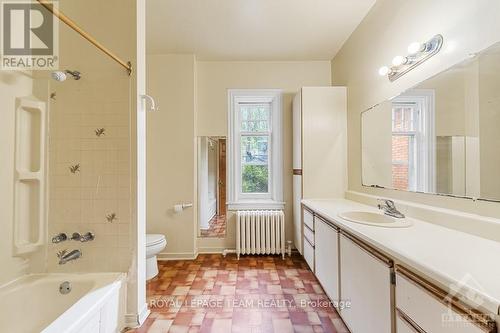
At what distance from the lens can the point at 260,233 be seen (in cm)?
307

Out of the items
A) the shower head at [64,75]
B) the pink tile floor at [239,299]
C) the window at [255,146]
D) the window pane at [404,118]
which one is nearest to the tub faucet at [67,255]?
the pink tile floor at [239,299]

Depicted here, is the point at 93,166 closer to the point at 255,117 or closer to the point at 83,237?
the point at 83,237

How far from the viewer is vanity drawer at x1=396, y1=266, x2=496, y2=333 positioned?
77 cm

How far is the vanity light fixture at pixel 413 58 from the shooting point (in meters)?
1.50

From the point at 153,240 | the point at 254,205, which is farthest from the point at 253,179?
the point at 153,240

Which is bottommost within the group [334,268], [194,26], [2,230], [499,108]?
[334,268]

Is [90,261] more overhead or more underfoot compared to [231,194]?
more underfoot

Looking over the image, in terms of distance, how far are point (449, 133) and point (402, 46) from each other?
2.76ft

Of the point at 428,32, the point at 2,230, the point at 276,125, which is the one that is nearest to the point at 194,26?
the point at 276,125

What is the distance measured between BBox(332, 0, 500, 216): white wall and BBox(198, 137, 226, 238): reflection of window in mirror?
66.3 inches

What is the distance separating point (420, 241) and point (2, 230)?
8.16 ft

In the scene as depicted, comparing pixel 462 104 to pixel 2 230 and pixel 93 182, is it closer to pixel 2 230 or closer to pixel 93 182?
pixel 93 182

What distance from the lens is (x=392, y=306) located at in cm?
112

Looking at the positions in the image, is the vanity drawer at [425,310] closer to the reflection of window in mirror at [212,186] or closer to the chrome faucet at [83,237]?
the chrome faucet at [83,237]
